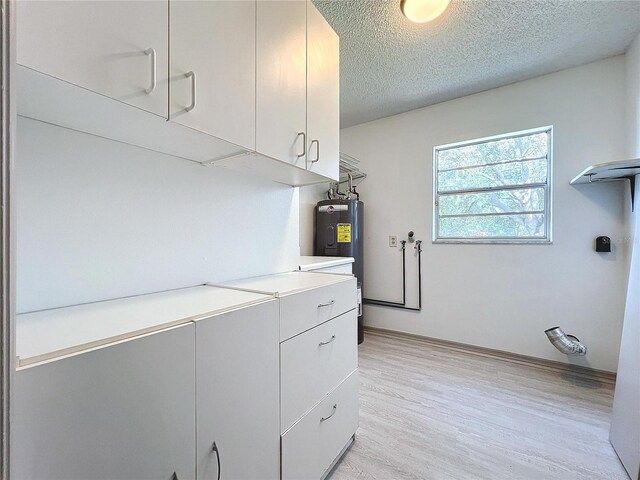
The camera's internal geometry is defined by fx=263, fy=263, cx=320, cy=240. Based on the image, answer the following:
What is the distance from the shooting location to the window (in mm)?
2410

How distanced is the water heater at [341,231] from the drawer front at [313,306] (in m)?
1.52

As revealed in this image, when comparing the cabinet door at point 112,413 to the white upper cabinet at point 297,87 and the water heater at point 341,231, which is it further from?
the water heater at point 341,231

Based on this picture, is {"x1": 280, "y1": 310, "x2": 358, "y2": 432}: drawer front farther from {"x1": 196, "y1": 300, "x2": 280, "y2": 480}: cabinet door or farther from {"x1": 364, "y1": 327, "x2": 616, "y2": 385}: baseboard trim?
{"x1": 364, "y1": 327, "x2": 616, "y2": 385}: baseboard trim

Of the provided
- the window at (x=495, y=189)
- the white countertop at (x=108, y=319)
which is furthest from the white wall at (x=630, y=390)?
the white countertop at (x=108, y=319)

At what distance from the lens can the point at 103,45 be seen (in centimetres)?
64

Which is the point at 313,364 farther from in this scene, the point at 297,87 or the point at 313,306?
the point at 297,87

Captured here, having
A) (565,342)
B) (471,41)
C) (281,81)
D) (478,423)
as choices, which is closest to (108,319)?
(281,81)

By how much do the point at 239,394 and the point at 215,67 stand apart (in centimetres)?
106

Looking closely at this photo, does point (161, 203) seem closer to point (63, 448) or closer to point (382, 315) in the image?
point (63, 448)

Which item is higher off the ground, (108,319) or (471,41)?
(471,41)

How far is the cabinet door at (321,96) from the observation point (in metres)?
1.33

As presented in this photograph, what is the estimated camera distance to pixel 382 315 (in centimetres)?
322

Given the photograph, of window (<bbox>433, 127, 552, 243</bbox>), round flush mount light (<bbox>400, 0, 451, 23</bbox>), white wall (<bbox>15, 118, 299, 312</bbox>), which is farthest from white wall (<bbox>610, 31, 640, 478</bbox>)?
white wall (<bbox>15, 118, 299, 312</bbox>)
